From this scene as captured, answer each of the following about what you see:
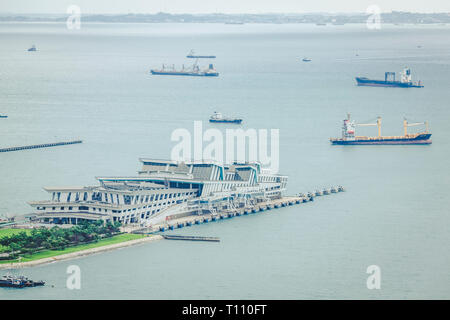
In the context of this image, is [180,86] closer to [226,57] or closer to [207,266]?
[226,57]

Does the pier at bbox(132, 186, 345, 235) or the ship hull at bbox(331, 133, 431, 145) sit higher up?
the ship hull at bbox(331, 133, 431, 145)

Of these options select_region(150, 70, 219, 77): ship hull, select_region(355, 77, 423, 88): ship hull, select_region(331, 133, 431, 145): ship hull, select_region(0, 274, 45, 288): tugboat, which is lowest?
select_region(0, 274, 45, 288): tugboat

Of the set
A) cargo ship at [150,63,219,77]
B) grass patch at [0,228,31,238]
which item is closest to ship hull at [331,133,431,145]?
grass patch at [0,228,31,238]

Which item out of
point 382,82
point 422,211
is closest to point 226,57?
point 382,82

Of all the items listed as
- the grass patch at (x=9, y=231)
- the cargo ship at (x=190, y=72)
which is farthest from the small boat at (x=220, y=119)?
the cargo ship at (x=190, y=72)

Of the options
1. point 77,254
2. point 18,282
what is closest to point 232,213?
point 77,254

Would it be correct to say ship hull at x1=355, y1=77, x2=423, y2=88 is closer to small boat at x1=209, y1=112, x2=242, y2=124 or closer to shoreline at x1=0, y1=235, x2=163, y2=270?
small boat at x1=209, y1=112, x2=242, y2=124

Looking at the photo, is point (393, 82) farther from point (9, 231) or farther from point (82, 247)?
point (82, 247)
